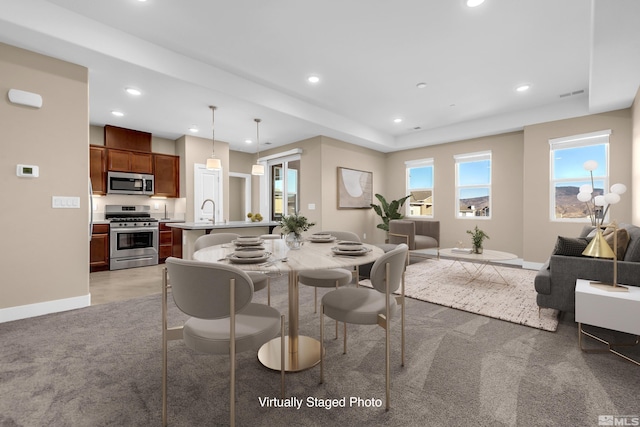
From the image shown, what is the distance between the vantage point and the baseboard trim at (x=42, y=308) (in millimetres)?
2678

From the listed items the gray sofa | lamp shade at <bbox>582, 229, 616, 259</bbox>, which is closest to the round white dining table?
lamp shade at <bbox>582, 229, 616, 259</bbox>

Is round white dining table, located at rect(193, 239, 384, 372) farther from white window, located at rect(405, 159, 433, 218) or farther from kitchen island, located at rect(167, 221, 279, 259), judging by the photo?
white window, located at rect(405, 159, 433, 218)

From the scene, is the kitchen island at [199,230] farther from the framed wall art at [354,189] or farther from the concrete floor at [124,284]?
the framed wall art at [354,189]

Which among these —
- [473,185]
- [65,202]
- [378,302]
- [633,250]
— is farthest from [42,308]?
[473,185]

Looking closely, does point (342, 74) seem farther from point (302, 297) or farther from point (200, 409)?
point (200, 409)

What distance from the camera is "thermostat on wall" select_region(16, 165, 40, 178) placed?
2.72 metres

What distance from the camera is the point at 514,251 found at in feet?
18.3

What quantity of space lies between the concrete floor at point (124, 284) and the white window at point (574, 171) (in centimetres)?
657

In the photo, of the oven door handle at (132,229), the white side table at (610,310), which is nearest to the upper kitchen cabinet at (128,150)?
the oven door handle at (132,229)

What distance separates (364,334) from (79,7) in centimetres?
385

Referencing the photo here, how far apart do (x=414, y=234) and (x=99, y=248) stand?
5.60 m

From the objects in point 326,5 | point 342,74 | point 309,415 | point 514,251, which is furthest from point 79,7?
point 514,251

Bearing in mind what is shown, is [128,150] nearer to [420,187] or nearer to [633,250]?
[420,187]

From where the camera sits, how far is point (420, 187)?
274 inches
